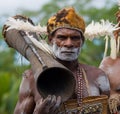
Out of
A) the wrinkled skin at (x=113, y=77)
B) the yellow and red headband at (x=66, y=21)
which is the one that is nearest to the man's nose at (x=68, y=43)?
the yellow and red headband at (x=66, y=21)

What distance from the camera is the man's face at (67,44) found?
22.8 feet

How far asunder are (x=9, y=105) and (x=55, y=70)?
12010 millimetres

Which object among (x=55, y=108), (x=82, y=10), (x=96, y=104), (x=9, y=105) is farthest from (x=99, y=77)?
(x=82, y=10)

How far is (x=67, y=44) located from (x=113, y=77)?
45.9 inches

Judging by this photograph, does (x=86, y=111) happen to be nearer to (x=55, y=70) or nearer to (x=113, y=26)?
(x=55, y=70)

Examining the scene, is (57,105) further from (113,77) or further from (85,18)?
(85,18)

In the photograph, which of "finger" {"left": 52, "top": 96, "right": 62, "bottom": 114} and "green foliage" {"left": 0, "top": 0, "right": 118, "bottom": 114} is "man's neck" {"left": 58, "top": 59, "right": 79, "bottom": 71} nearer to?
"finger" {"left": 52, "top": 96, "right": 62, "bottom": 114}

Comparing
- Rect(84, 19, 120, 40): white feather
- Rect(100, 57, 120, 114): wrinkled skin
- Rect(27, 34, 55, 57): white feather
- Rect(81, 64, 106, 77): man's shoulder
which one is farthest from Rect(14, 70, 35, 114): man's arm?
Rect(100, 57, 120, 114): wrinkled skin

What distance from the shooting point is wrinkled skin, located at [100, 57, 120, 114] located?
25.6 ft

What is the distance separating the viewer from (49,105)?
6566 mm

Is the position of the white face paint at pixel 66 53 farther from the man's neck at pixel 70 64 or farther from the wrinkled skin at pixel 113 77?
the wrinkled skin at pixel 113 77

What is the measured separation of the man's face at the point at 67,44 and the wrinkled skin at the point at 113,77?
0.97 meters

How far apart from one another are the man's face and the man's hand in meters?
0.51

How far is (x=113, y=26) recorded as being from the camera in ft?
25.7
